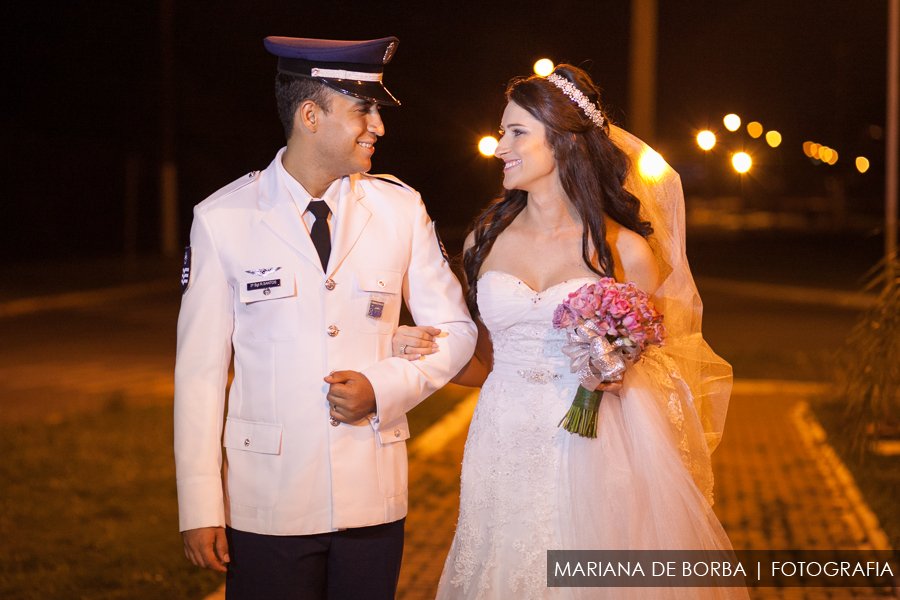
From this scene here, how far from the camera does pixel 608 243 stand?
11.7 ft

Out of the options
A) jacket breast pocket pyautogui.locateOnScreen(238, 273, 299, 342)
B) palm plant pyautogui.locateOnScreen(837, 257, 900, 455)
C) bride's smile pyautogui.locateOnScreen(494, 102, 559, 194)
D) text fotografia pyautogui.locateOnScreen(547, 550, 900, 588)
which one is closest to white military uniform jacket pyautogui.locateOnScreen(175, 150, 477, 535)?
jacket breast pocket pyautogui.locateOnScreen(238, 273, 299, 342)

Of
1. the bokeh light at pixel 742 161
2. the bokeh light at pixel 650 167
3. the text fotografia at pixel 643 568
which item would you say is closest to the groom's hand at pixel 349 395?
the text fotografia at pixel 643 568

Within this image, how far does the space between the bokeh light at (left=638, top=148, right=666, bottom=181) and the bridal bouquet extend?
77 centimetres

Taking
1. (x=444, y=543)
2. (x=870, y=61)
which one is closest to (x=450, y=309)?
(x=444, y=543)

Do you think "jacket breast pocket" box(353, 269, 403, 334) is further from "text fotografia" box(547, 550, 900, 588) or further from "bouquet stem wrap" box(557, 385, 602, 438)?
"text fotografia" box(547, 550, 900, 588)

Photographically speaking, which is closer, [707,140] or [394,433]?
[394,433]

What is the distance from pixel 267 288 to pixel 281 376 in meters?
0.27

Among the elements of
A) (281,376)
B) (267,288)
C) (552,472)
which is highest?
Result: (267,288)

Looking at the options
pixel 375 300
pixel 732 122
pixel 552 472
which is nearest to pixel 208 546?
pixel 375 300

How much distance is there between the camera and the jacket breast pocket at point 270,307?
2.85 meters

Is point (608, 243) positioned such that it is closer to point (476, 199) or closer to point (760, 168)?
point (476, 199)

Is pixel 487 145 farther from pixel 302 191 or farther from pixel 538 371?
pixel 302 191

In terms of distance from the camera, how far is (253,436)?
287 cm

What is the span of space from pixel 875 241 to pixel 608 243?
145 feet
